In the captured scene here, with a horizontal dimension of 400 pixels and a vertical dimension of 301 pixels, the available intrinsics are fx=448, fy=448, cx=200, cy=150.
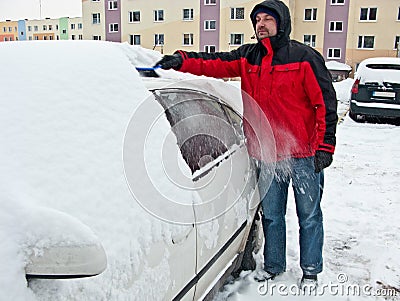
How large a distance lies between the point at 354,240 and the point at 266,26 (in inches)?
84.7

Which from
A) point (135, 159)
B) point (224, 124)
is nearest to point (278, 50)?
point (224, 124)

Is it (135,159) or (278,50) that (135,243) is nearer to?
(135,159)

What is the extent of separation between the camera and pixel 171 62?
9.92 ft

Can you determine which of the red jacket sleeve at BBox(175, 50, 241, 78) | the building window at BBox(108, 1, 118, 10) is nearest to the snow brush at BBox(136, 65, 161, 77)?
the red jacket sleeve at BBox(175, 50, 241, 78)

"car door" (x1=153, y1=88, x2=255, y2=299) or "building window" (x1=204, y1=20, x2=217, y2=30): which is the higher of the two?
"building window" (x1=204, y1=20, x2=217, y2=30)

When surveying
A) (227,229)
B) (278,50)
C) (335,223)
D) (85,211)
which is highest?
(278,50)

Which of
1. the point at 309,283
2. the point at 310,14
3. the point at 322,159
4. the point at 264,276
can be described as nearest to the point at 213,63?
the point at 322,159

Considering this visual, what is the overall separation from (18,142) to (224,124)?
162 centimetres

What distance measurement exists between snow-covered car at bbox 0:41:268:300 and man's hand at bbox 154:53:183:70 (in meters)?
Result: 0.28

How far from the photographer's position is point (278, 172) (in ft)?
10.4

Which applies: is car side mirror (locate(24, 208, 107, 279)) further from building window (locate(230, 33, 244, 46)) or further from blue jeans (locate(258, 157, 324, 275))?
building window (locate(230, 33, 244, 46))

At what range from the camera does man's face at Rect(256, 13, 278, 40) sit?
301 cm

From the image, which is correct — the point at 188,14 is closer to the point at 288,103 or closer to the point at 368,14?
the point at 368,14

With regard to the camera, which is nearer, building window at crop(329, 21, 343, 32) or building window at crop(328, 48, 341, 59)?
building window at crop(329, 21, 343, 32)
